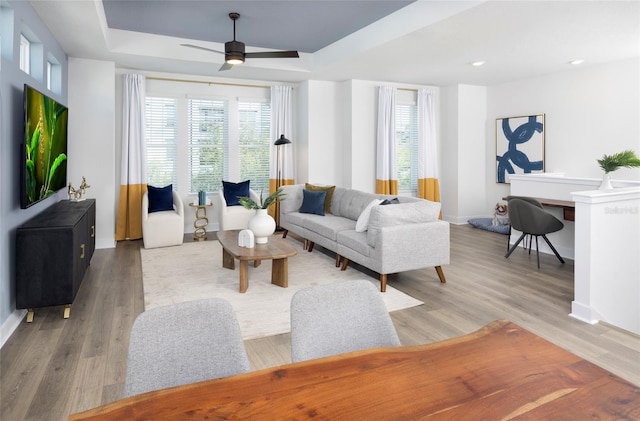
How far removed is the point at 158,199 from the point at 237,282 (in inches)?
106

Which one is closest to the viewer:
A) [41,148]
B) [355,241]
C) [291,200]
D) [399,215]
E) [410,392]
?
[410,392]

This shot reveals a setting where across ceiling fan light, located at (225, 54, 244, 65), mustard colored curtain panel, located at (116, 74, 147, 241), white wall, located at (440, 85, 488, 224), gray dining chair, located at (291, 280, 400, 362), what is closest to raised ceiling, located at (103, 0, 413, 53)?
ceiling fan light, located at (225, 54, 244, 65)

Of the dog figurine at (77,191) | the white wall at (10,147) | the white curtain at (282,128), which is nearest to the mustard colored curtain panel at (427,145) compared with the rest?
the white curtain at (282,128)

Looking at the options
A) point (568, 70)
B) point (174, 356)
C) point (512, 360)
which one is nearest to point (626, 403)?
point (512, 360)

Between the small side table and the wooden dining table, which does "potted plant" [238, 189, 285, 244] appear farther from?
the wooden dining table

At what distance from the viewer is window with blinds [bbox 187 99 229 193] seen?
7.02 metres

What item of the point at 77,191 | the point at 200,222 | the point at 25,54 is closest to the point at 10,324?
the point at 77,191

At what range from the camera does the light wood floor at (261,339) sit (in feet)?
7.61

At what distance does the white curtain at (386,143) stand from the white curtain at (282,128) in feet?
5.14

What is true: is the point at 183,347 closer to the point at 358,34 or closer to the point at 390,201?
the point at 390,201

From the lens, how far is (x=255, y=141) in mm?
7461

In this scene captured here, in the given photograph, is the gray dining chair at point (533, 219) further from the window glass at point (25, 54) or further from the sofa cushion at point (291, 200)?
the window glass at point (25, 54)

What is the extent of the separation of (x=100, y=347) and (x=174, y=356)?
1.94m

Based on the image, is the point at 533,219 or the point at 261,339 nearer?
the point at 261,339
